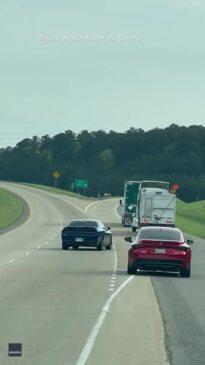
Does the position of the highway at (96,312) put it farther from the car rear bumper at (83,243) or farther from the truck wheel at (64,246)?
the truck wheel at (64,246)

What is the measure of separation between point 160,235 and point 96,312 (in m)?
13.6

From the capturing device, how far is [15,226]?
90.1 meters

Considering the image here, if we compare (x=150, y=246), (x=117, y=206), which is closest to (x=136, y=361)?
(x=150, y=246)

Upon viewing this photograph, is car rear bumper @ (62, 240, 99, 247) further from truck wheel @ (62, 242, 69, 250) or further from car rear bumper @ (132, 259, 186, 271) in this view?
car rear bumper @ (132, 259, 186, 271)

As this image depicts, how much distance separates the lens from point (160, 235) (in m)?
35.4

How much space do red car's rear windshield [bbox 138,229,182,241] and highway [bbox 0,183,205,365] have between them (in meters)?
1.10

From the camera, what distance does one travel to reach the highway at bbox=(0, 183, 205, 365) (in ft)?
52.1

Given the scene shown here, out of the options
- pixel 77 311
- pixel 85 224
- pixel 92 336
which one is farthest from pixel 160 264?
pixel 85 224

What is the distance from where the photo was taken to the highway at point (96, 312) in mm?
15867

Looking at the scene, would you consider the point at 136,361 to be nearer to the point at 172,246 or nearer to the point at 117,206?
the point at 172,246

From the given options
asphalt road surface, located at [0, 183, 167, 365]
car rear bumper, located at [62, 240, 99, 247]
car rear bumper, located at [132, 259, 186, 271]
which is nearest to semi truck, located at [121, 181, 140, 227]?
car rear bumper, located at [62, 240, 99, 247]

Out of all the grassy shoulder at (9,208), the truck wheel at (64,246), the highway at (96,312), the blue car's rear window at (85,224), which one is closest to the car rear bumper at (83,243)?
the truck wheel at (64,246)

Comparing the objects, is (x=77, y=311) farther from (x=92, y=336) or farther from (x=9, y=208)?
(x=9, y=208)

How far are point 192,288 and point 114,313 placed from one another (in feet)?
28.0
